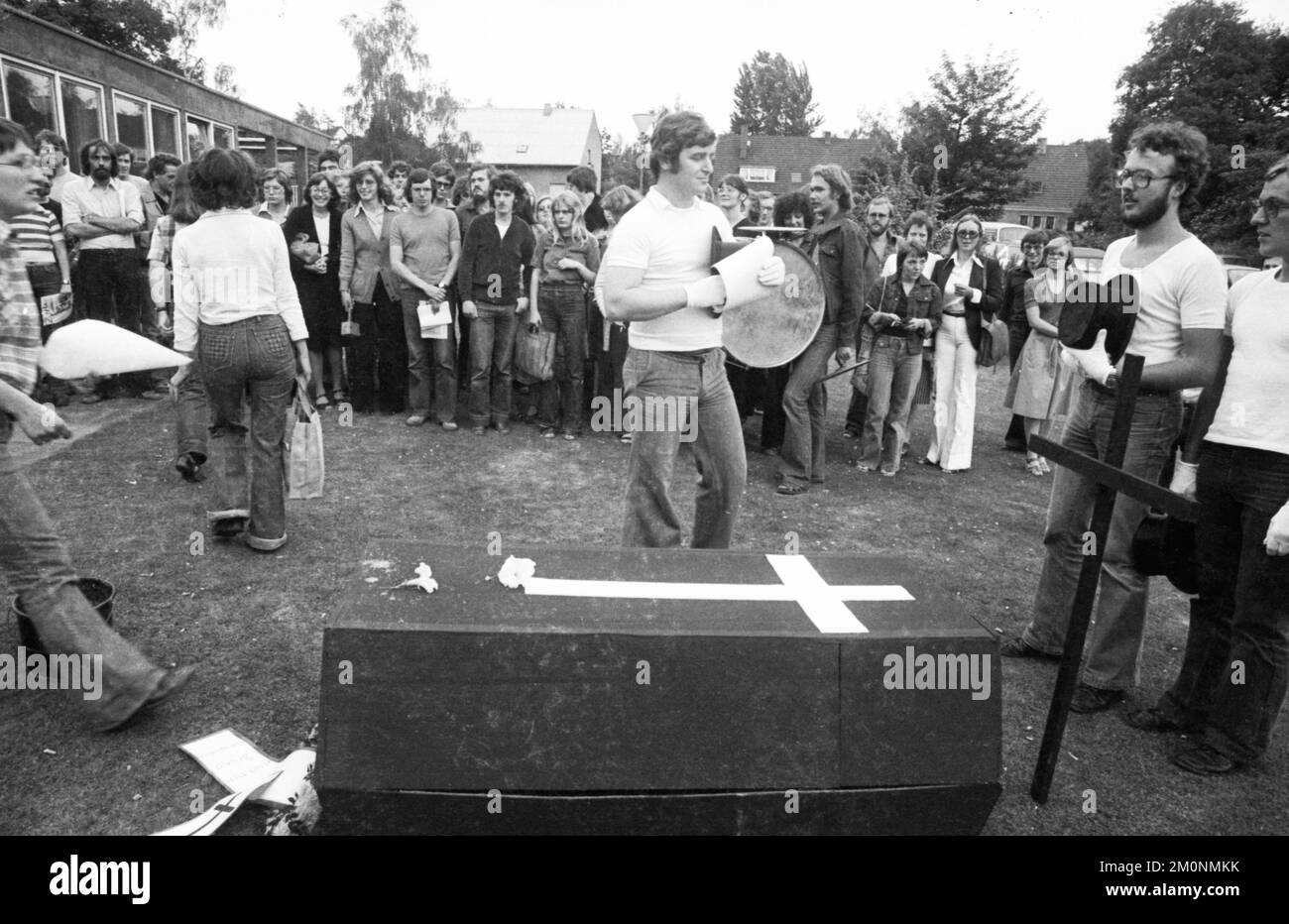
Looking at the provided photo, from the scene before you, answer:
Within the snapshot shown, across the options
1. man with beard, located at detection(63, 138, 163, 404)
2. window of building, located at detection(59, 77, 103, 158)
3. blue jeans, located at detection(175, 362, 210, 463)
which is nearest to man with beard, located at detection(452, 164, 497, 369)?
blue jeans, located at detection(175, 362, 210, 463)

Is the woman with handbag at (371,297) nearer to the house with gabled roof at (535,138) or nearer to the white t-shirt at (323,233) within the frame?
the white t-shirt at (323,233)

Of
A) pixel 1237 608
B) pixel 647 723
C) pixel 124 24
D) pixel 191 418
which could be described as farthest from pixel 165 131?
pixel 124 24

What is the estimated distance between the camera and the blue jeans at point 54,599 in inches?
121

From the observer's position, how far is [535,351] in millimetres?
8352

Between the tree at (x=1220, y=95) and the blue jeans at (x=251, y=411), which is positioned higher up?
the tree at (x=1220, y=95)

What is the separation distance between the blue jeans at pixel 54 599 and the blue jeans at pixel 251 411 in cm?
163

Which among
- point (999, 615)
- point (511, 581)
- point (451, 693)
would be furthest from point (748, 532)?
point (451, 693)

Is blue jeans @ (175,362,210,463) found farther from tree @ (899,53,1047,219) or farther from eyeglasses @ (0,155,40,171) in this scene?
tree @ (899,53,1047,219)

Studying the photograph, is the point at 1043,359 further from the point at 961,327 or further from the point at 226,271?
the point at 226,271

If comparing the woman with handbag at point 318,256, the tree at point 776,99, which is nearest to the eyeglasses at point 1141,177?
the woman with handbag at point 318,256

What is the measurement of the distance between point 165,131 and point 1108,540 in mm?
22165

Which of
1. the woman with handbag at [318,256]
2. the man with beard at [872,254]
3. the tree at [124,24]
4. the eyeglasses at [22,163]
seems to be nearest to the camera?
the eyeglasses at [22,163]

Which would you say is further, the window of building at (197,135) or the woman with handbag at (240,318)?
the window of building at (197,135)
